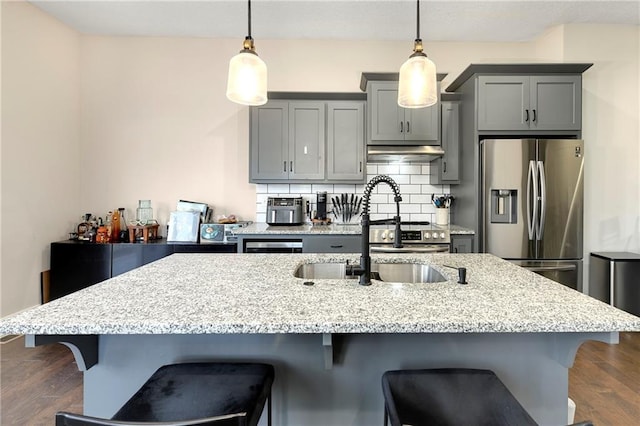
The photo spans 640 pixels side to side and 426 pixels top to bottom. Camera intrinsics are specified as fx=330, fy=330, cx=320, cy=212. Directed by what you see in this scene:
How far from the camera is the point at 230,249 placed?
312 centimetres

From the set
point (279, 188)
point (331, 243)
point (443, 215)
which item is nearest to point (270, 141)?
point (279, 188)

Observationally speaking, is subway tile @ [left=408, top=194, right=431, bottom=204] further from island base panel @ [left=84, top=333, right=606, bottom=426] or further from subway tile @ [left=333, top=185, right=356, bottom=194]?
island base panel @ [left=84, top=333, right=606, bottom=426]

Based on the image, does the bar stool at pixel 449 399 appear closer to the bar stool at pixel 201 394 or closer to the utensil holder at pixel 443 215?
the bar stool at pixel 201 394

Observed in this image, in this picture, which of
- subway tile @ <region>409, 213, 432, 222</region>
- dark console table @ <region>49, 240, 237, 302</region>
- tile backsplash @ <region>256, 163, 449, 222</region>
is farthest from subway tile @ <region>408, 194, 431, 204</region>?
dark console table @ <region>49, 240, 237, 302</region>

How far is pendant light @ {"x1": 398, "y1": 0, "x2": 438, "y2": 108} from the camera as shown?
4.96 ft

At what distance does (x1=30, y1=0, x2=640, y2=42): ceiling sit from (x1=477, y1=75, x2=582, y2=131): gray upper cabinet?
0.68 m

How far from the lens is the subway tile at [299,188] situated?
11.8 ft

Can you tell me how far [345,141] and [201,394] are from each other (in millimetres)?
2703

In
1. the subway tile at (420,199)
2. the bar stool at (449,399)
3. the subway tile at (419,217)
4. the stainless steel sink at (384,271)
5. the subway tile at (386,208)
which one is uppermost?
the subway tile at (420,199)

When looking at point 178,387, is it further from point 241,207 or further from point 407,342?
point 241,207

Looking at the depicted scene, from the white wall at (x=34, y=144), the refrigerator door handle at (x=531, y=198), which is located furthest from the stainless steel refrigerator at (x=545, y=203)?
the white wall at (x=34, y=144)

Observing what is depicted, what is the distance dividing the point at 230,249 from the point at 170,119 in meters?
1.66

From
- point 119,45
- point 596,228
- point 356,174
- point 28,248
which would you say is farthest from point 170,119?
point 596,228

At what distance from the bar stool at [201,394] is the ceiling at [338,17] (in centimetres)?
305
